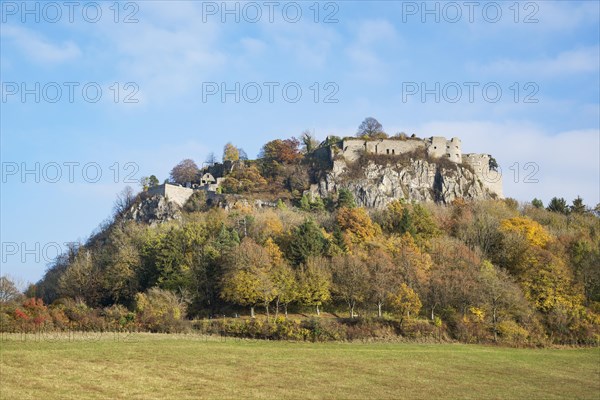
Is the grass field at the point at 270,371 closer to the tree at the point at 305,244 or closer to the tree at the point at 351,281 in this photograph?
the tree at the point at 351,281

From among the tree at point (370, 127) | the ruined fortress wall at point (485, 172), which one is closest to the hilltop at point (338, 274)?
the ruined fortress wall at point (485, 172)

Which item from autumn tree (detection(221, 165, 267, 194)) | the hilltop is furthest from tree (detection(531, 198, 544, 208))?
autumn tree (detection(221, 165, 267, 194))

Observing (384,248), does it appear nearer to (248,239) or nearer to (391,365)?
(248,239)

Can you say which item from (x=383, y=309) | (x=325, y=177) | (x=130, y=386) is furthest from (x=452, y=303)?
(x=325, y=177)

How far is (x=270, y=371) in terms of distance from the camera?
108 feet

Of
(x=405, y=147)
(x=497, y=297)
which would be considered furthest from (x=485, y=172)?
(x=497, y=297)

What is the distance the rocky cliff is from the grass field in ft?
190

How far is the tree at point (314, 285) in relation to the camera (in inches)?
2323

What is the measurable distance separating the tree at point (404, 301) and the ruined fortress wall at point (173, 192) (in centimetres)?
5204

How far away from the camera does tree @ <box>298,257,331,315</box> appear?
59.0m

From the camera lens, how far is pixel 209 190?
10475 centimetres

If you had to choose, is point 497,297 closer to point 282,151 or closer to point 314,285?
point 314,285

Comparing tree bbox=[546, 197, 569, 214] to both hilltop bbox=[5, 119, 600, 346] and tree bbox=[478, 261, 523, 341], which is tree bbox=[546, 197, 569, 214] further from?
tree bbox=[478, 261, 523, 341]

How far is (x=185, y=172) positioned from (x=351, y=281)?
230 feet
